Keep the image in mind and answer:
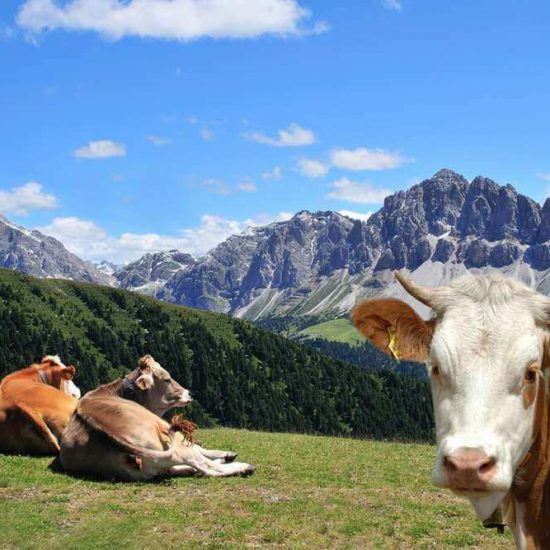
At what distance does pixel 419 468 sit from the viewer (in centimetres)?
1766

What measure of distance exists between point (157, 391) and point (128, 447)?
503cm

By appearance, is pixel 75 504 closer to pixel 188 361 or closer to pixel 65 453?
pixel 65 453

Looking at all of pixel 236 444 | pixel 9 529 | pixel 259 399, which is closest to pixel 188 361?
pixel 259 399

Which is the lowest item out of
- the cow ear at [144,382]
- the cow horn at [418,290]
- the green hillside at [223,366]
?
the green hillside at [223,366]

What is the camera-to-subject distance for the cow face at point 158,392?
19062 mm

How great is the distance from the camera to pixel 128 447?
565 inches

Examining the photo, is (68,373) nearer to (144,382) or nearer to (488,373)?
(144,382)

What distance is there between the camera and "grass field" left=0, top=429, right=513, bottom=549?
35.4ft

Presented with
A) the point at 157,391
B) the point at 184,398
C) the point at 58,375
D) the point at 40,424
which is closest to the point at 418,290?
Result: the point at 40,424

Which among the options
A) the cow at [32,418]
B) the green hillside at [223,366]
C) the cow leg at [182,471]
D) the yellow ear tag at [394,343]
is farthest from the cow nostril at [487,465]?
the green hillside at [223,366]

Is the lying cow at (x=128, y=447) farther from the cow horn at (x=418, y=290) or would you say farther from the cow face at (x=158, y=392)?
the cow horn at (x=418, y=290)

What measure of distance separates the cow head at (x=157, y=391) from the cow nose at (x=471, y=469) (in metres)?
15.2

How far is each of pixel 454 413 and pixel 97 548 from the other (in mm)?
7848

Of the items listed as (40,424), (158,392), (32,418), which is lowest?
(40,424)
